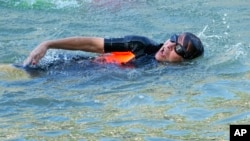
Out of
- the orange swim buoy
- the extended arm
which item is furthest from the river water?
the extended arm

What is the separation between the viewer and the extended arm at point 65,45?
698 cm

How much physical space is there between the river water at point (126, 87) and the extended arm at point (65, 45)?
18 cm

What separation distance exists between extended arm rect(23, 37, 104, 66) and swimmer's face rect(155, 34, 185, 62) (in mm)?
622

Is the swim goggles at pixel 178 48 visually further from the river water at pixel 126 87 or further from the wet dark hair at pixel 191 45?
the river water at pixel 126 87

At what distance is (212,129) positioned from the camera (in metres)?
5.39

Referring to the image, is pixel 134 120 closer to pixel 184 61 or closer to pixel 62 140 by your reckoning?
pixel 62 140

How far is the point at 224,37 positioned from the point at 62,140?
172 inches

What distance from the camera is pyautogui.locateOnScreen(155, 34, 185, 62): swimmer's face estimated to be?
713 centimetres

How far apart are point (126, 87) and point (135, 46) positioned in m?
0.59

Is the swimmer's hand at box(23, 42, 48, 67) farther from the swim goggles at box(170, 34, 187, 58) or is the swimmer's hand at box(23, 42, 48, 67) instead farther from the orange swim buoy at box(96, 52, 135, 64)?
the swim goggles at box(170, 34, 187, 58)

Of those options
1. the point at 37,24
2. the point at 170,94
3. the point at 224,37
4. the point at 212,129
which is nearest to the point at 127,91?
the point at 170,94

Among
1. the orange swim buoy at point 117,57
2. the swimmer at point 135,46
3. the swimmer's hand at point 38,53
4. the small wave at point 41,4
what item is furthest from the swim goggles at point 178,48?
the small wave at point 41,4

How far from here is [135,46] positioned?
23.3ft

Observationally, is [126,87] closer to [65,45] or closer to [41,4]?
[65,45]
